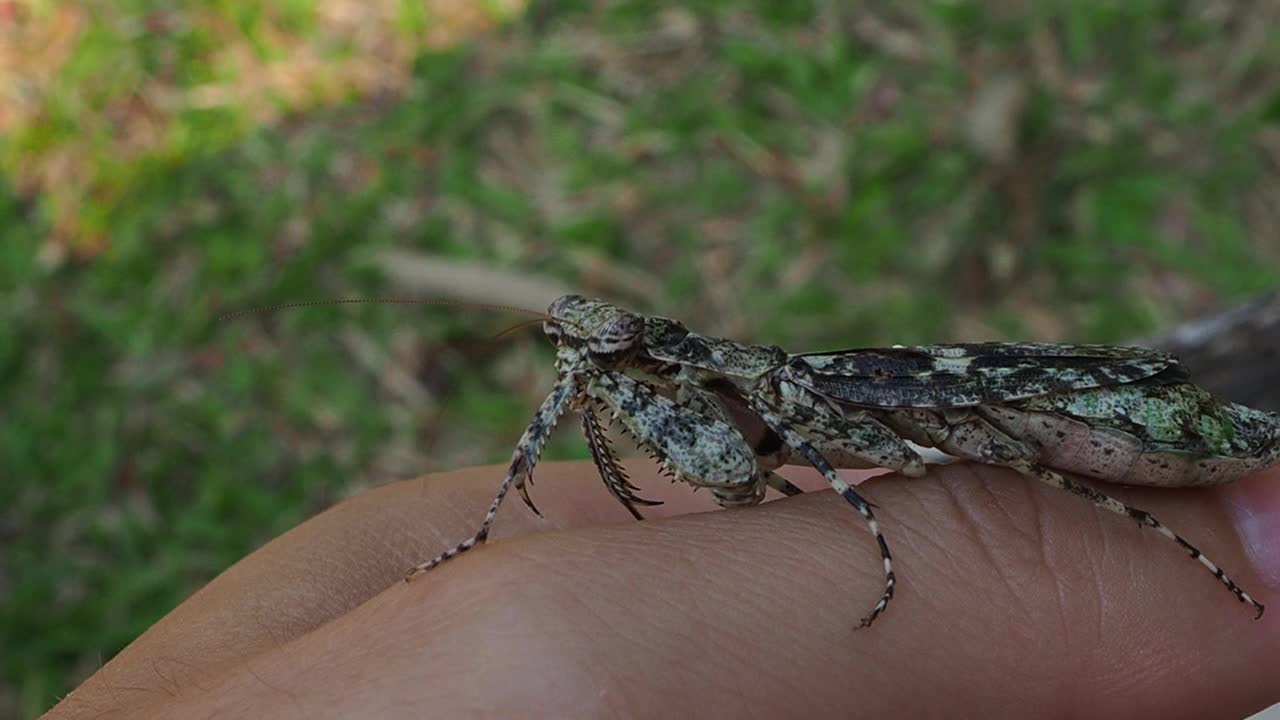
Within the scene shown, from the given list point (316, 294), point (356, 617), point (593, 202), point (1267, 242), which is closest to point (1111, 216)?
point (1267, 242)

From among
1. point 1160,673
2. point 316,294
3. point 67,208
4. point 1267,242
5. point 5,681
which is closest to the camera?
point 1160,673

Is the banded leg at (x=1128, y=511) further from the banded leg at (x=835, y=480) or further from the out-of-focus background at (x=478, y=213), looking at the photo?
the out-of-focus background at (x=478, y=213)

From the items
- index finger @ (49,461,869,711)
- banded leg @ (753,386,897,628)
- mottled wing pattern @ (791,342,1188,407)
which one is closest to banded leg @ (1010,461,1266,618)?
mottled wing pattern @ (791,342,1188,407)

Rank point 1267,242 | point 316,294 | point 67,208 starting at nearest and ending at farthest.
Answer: point 1267,242
point 316,294
point 67,208

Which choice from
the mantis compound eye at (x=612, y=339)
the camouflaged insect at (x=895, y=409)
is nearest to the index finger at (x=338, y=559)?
the camouflaged insect at (x=895, y=409)

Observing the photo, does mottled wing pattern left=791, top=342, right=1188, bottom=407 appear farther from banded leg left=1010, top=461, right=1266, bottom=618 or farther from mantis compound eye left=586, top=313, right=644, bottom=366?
mantis compound eye left=586, top=313, right=644, bottom=366

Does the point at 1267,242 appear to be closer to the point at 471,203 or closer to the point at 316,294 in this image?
the point at 471,203
